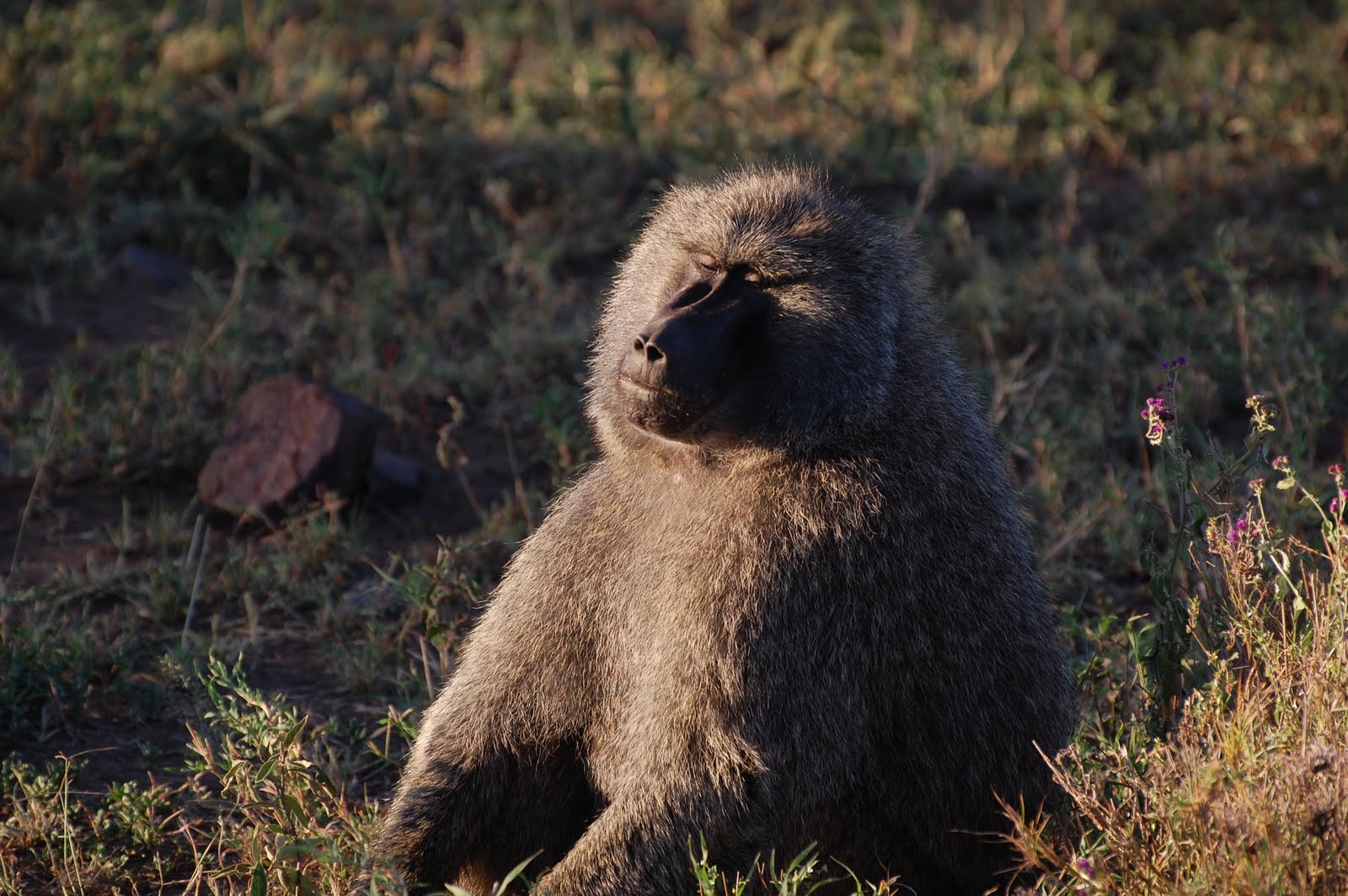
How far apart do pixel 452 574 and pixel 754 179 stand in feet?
4.79

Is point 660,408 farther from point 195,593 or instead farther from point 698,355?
point 195,593

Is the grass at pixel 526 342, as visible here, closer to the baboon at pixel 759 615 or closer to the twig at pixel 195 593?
the twig at pixel 195 593

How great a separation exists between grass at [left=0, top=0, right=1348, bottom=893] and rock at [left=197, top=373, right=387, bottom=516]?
118mm

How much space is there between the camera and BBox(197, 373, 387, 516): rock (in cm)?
460

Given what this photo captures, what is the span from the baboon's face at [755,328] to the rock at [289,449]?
1.64m

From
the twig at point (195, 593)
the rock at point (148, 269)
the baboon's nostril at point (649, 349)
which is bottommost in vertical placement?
the rock at point (148, 269)

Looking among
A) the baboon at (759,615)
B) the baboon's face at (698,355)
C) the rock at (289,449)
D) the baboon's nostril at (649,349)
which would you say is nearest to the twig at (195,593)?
the rock at (289,449)

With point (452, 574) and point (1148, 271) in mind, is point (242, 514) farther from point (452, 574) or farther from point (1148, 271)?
point (1148, 271)

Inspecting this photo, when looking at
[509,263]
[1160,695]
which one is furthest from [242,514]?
[1160,695]

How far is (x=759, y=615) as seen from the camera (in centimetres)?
285

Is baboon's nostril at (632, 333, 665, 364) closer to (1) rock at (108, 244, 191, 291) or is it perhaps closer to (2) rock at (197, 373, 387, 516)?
(2) rock at (197, 373, 387, 516)

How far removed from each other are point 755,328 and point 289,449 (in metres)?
2.10

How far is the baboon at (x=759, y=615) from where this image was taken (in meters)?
2.85

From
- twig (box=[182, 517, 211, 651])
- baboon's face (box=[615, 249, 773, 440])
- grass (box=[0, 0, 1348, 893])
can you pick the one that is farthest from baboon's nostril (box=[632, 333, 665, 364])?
twig (box=[182, 517, 211, 651])
